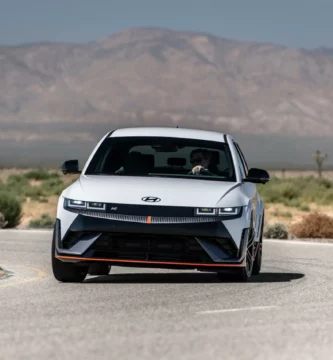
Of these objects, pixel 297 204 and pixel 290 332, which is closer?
pixel 290 332

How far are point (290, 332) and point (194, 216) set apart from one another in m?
3.54

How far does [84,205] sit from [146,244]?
82 centimetres

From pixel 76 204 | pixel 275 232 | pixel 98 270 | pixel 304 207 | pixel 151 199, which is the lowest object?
pixel 304 207

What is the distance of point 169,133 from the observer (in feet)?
49.4

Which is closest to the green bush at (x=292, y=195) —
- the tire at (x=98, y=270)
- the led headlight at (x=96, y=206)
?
the tire at (x=98, y=270)

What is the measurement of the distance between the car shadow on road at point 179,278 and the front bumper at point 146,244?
4.07ft

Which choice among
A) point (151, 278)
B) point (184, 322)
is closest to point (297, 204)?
point (151, 278)

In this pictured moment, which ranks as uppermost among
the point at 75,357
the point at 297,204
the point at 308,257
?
the point at 75,357

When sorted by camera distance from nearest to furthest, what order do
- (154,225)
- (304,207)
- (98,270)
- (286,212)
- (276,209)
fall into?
1. (154,225)
2. (98,270)
3. (286,212)
4. (276,209)
5. (304,207)

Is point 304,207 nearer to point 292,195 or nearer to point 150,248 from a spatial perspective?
point 292,195

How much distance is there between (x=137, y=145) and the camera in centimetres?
1496

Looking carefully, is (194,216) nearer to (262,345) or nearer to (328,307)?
(328,307)

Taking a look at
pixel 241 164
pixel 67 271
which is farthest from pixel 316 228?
pixel 67 271

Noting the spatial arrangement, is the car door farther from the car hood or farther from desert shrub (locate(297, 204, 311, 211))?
desert shrub (locate(297, 204, 311, 211))
